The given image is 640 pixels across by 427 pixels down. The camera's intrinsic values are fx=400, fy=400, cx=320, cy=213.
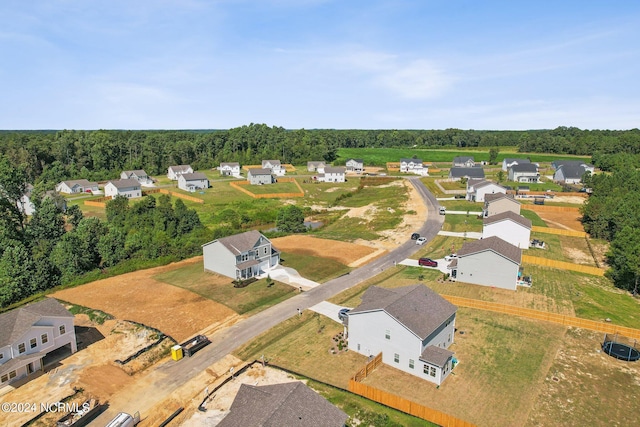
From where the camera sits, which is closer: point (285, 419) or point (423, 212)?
point (285, 419)

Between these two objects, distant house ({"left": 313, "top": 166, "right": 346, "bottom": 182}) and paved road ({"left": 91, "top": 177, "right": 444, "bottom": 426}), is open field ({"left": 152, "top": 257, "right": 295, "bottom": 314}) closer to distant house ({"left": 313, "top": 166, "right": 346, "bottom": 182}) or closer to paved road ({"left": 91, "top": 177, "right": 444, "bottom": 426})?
paved road ({"left": 91, "top": 177, "right": 444, "bottom": 426})

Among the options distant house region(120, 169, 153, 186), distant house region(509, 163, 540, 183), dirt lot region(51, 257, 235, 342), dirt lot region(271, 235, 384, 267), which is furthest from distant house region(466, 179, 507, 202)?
distant house region(120, 169, 153, 186)

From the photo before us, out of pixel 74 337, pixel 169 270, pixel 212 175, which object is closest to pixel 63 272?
pixel 169 270

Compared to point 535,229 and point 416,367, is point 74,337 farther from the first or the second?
point 535,229

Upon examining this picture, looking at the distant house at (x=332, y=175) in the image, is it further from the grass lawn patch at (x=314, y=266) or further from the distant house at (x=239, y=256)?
the distant house at (x=239, y=256)

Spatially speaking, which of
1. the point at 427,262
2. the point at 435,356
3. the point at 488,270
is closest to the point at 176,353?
the point at 435,356

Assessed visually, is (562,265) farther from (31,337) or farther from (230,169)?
(230,169)
